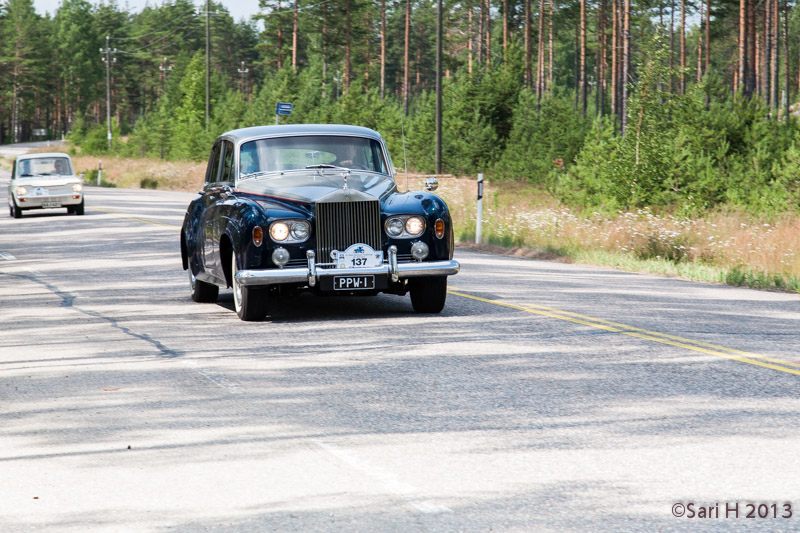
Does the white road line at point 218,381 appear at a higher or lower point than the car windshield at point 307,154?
lower

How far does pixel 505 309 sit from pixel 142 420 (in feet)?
17.9

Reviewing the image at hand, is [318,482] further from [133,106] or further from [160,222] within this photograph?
[133,106]

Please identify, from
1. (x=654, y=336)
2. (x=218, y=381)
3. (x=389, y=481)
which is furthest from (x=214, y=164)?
(x=389, y=481)

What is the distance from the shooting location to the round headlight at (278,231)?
9898mm

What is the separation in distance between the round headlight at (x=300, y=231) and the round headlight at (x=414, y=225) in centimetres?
102

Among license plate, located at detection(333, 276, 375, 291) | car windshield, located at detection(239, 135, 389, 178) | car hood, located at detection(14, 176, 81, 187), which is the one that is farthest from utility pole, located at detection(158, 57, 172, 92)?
license plate, located at detection(333, 276, 375, 291)

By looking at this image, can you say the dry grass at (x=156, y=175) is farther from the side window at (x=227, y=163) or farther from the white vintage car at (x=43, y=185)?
the side window at (x=227, y=163)

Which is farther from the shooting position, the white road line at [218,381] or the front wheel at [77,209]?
the front wheel at [77,209]

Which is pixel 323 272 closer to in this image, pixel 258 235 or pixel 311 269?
pixel 311 269

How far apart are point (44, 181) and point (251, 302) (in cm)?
1989

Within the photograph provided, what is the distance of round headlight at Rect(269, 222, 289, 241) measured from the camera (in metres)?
9.90

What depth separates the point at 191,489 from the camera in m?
4.89

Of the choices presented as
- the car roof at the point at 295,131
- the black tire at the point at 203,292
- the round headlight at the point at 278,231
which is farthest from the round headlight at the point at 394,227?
the black tire at the point at 203,292

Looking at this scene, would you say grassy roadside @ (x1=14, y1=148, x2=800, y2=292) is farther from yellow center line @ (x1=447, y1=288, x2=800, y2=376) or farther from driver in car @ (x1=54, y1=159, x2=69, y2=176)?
driver in car @ (x1=54, y1=159, x2=69, y2=176)
